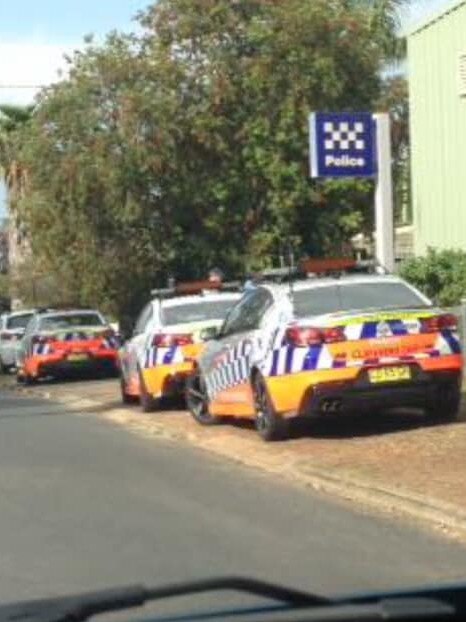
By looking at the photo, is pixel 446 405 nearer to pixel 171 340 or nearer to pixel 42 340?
pixel 171 340

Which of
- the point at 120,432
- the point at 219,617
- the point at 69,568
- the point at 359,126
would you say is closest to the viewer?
the point at 219,617

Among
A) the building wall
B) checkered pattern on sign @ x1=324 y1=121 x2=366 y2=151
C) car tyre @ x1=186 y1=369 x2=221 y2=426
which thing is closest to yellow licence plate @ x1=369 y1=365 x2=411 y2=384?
car tyre @ x1=186 y1=369 x2=221 y2=426

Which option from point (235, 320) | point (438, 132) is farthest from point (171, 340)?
point (438, 132)

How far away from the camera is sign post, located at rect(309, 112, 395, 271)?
779 inches

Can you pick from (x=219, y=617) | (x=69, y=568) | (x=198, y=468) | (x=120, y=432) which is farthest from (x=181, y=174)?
(x=219, y=617)

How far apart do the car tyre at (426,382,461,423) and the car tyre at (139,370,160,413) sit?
17.2ft

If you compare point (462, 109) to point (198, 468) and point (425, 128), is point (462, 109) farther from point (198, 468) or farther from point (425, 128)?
point (198, 468)

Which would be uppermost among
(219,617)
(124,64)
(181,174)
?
(124,64)

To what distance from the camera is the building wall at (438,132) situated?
891 inches

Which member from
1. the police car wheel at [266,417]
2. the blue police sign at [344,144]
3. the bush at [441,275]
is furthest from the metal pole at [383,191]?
the police car wheel at [266,417]

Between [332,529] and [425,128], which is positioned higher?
[425,128]

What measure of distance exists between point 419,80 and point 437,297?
14.3 ft

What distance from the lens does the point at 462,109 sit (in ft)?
74.0

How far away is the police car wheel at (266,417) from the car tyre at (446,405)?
5.09ft
